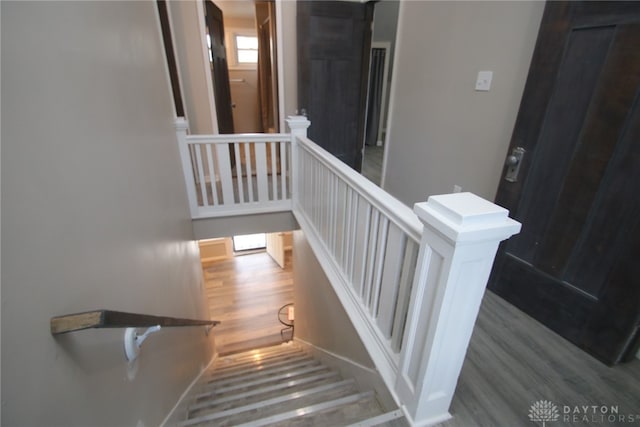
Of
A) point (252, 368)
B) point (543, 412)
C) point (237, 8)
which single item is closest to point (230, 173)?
point (252, 368)

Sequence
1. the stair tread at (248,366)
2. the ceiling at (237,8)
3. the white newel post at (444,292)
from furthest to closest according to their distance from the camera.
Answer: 1. the ceiling at (237,8)
2. the stair tread at (248,366)
3. the white newel post at (444,292)

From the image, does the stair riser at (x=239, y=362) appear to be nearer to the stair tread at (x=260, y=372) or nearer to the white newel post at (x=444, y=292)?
the stair tread at (x=260, y=372)

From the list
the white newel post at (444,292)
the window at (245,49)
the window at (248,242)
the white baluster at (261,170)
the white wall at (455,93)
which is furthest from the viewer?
the window at (248,242)

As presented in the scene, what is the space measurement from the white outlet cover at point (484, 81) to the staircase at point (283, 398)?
79.1 inches

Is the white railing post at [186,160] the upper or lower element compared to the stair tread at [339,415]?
upper

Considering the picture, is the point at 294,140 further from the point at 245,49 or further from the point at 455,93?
the point at 245,49

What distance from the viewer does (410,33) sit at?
8.80ft

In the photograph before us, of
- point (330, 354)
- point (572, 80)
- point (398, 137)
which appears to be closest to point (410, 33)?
point (398, 137)

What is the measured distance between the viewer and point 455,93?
7.43 feet

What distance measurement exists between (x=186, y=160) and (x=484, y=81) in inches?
93.3

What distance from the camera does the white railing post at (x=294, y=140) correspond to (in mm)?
2551

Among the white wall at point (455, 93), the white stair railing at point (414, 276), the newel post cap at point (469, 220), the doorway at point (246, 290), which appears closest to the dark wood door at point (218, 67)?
the white wall at point (455, 93)

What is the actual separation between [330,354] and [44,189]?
2118 mm

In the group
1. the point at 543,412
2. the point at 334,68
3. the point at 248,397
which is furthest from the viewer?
the point at 334,68
